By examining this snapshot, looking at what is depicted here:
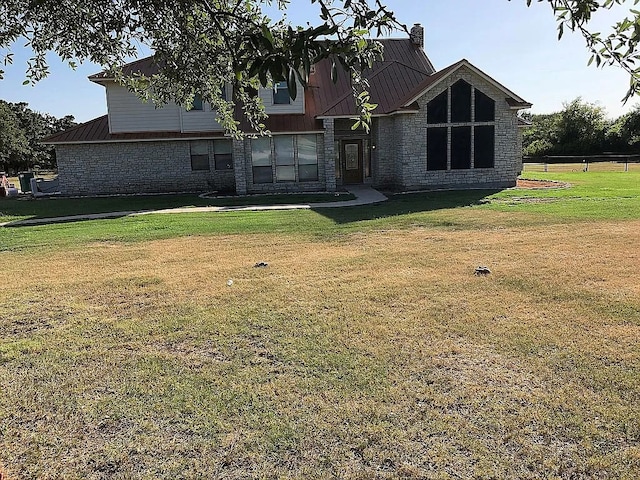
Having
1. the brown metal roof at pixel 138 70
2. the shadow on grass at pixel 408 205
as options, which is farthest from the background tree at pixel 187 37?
the shadow on grass at pixel 408 205

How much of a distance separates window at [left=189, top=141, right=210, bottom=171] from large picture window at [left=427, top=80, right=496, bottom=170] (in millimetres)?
9819

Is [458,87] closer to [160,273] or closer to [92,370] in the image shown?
[160,273]

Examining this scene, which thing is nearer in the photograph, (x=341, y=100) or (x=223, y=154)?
(x=341, y=100)

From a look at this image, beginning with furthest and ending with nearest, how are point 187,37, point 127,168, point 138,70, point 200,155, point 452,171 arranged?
point 200,155, point 127,168, point 452,171, point 138,70, point 187,37

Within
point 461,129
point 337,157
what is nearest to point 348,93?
point 337,157

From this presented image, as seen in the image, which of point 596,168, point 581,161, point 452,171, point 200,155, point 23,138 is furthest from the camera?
point 23,138

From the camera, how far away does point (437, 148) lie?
2062 cm

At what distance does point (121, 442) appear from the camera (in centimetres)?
341

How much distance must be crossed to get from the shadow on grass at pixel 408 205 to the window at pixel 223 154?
8.15m

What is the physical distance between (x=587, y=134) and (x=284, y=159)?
40268 mm

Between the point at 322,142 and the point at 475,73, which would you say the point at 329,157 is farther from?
the point at 475,73

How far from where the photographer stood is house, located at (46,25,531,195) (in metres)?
20.4

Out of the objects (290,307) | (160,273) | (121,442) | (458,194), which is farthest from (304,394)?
(458,194)

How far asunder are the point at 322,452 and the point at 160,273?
5.52m
